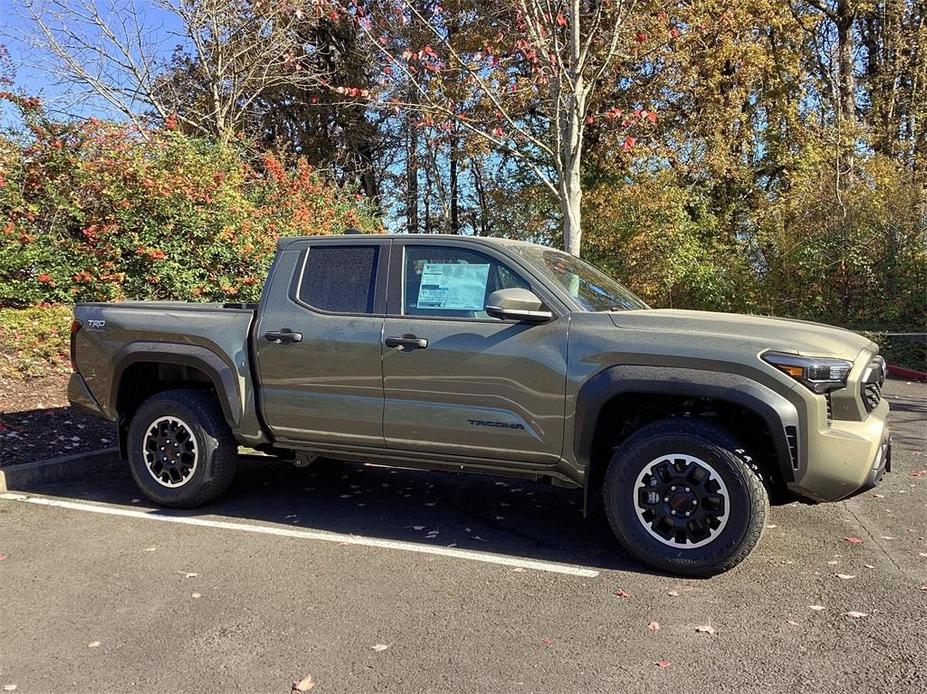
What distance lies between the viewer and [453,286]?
4.76 m

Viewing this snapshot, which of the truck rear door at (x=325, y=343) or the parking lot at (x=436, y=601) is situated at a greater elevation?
the truck rear door at (x=325, y=343)

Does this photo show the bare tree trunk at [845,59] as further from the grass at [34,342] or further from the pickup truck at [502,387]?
the grass at [34,342]

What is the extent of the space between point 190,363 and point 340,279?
1201 mm

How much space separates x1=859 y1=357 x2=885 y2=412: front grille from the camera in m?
4.02

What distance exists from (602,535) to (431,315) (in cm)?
175

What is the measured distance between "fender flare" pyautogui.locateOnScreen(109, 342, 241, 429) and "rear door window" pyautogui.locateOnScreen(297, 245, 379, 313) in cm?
73

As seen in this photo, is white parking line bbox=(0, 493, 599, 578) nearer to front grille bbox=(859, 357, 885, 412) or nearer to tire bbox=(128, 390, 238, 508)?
tire bbox=(128, 390, 238, 508)

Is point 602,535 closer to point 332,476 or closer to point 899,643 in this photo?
point 899,643

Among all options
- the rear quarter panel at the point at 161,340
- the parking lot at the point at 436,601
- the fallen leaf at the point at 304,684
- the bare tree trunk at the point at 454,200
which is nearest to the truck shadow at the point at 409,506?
the parking lot at the point at 436,601

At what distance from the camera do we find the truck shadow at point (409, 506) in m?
4.71

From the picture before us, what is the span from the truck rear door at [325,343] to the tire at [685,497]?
1.53 metres

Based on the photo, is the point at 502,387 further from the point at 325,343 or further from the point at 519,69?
the point at 519,69

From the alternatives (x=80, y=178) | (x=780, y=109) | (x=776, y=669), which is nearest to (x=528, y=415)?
(x=776, y=669)

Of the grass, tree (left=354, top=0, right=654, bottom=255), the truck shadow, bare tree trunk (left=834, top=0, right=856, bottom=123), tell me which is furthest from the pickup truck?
bare tree trunk (left=834, top=0, right=856, bottom=123)
